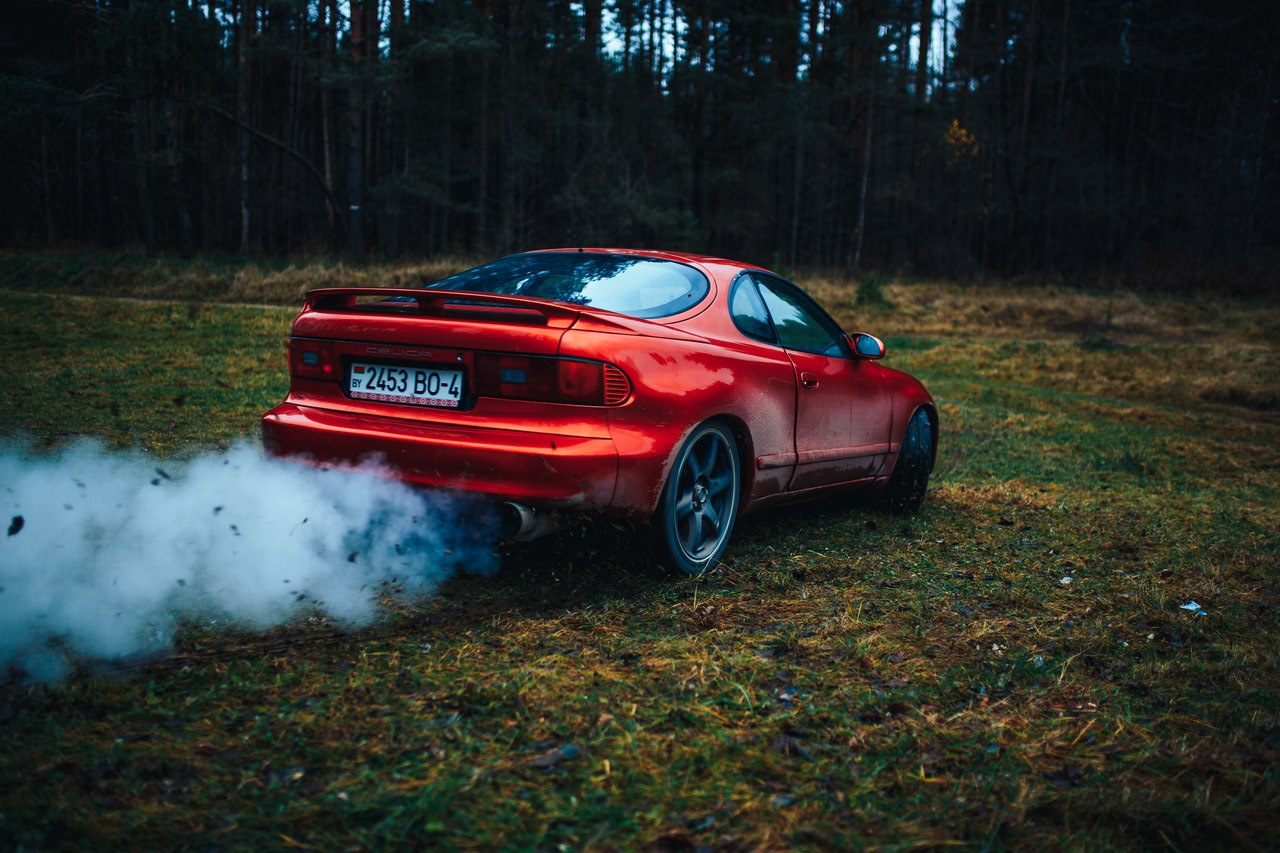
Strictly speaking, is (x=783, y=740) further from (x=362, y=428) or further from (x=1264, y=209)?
(x=1264, y=209)

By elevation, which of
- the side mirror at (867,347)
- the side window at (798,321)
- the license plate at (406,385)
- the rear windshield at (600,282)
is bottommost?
the license plate at (406,385)

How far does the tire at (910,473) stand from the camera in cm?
555

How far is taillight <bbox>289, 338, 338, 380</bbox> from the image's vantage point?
3680 millimetres

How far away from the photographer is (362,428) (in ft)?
11.5

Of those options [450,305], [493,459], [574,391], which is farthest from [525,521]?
[450,305]

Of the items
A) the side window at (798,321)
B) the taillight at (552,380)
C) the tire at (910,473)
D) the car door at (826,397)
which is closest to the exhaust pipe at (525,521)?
the taillight at (552,380)

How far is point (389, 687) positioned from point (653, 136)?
3222 cm

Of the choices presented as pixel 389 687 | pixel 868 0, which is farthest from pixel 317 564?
pixel 868 0

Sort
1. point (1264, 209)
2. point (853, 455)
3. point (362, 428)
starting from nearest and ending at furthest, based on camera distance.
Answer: point (362, 428)
point (853, 455)
point (1264, 209)

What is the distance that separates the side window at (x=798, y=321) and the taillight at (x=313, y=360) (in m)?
2.09

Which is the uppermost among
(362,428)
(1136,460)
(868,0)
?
(868,0)

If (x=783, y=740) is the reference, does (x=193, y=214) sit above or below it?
above

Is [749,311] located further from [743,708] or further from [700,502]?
[743,708]

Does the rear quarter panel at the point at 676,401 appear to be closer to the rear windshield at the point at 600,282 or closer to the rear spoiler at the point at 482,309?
the rear spoiler at the point at 482,309
